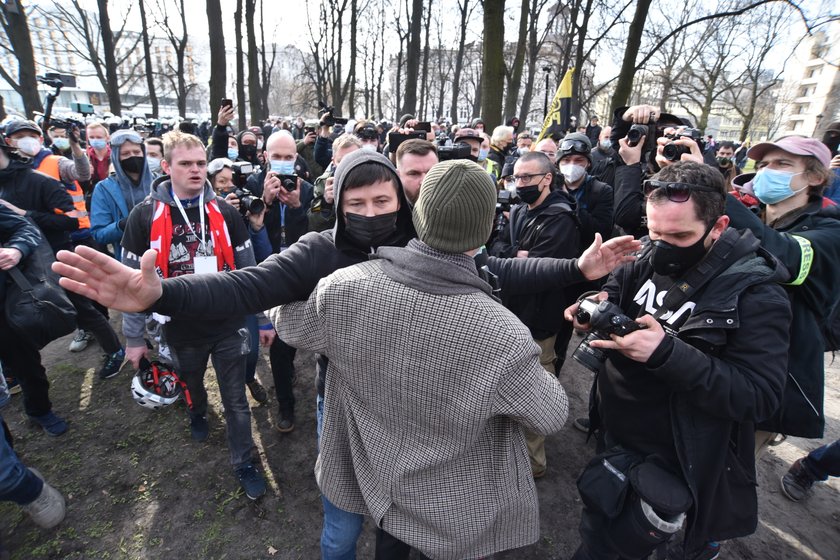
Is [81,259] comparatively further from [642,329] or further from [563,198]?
[563,198]

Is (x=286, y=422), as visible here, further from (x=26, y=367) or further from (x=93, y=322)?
(x=93, y=322)

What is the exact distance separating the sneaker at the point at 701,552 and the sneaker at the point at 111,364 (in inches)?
198

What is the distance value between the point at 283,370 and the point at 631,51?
1139 cm

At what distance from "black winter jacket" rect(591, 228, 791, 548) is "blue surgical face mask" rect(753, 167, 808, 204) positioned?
746mm

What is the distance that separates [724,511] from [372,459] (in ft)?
5.31

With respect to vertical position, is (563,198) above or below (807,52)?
below

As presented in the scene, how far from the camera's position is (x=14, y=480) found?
2.44m

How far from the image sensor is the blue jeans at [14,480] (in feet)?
7.84

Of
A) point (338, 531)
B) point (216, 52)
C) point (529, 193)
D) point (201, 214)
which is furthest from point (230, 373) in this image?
point (216, 52)

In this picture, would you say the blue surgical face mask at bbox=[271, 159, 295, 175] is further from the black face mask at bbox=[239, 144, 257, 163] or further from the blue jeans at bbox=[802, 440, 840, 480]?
the blue jeans at bbox=[802, 440, 840, 480]

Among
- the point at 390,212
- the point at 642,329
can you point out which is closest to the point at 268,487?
the point at 390,212

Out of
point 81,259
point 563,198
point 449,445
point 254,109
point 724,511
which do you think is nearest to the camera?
point 81,259

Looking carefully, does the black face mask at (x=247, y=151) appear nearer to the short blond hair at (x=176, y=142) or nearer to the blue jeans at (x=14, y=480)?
Result: the short blond hair at (x=176, y=142)

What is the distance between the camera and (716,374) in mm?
1647
